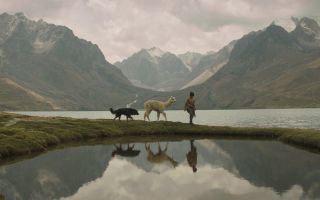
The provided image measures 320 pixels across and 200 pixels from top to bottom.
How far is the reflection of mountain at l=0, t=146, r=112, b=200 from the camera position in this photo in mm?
24453

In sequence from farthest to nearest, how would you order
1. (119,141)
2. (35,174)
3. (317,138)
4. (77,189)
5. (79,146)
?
1. (119,141)
2. (79,146)
3. (317,138)
4. (35,174)
5. (77,189)

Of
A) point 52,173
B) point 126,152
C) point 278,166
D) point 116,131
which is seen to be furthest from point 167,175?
point 116,131

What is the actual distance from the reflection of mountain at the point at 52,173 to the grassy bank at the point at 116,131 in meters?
8.14

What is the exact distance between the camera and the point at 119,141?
178 feet

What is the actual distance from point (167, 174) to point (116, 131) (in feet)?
112

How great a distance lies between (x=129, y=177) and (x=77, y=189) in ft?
15.7

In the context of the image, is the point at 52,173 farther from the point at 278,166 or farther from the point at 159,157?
the point at 278,166

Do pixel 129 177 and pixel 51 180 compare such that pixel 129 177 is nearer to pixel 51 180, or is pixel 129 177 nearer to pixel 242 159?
pixel 51 180

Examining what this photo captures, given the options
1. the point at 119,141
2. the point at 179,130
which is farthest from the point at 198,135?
the point at 119,141

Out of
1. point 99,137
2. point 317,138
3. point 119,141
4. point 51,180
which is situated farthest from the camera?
point 99,137

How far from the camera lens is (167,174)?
96.0ft

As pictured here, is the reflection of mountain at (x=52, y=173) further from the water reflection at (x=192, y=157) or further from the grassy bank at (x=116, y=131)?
the grassy bank at (x=116, y=131)

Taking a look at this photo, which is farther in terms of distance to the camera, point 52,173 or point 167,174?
point 52,173

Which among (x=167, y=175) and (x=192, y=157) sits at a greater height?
(x=192, y=157)
